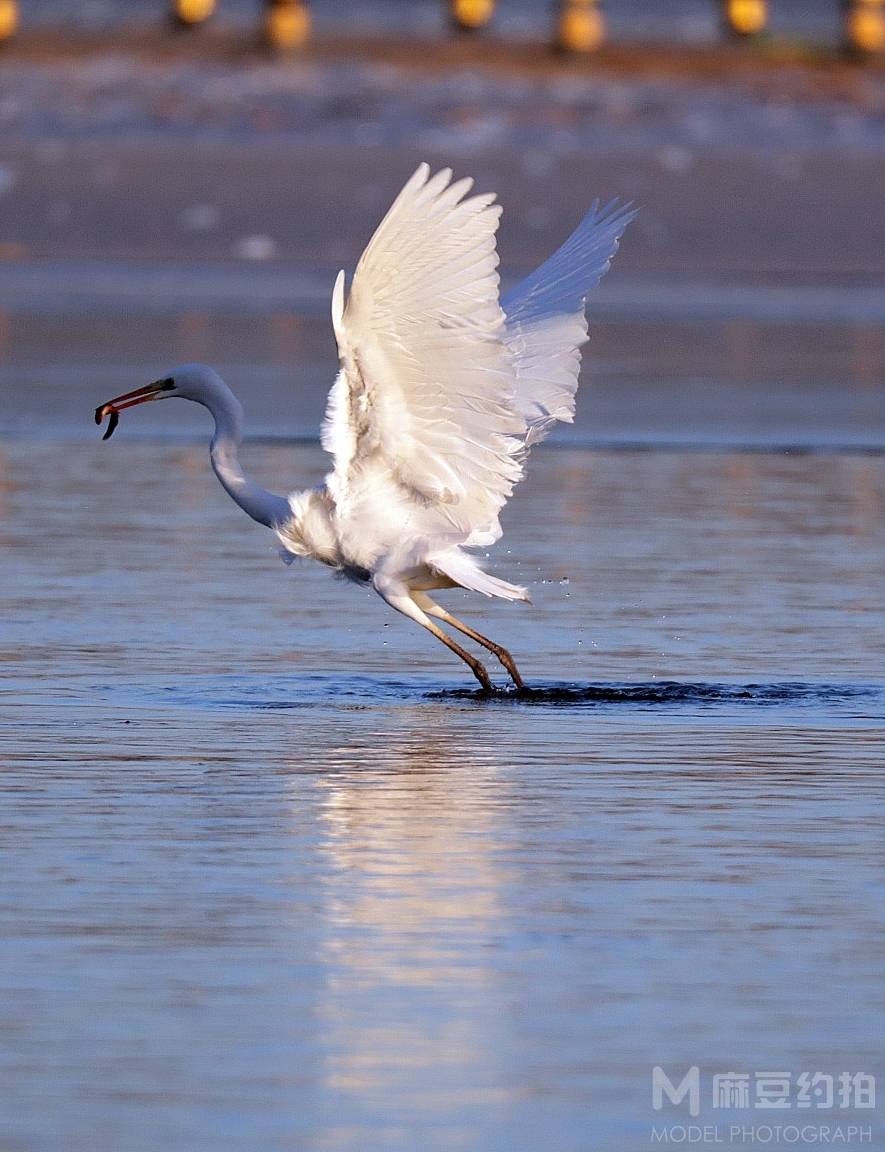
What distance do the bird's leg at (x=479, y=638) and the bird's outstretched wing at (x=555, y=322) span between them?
2.62 feet

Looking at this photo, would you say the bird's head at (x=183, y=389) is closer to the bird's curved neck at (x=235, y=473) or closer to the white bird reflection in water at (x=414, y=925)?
the bird's curved neck at (x=235, y=473)

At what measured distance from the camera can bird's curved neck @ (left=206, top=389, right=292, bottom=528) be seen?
11.2 m

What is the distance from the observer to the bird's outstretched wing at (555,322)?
39.8 feet

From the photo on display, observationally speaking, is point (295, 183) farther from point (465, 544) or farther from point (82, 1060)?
point (82, 1060)

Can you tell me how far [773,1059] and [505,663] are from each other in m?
4.78

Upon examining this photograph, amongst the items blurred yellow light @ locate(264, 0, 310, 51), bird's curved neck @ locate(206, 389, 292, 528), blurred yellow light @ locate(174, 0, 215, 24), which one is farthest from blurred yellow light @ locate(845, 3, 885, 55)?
bird's curved neck @ locate(206, 389, 292, 528)

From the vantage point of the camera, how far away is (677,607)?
12414 millimetres

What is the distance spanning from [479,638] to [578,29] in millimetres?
36307

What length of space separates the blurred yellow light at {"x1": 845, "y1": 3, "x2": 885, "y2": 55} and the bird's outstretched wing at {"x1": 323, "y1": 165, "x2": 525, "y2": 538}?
116 feet

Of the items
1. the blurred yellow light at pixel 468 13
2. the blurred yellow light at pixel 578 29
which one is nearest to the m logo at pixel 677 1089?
the blurred yellow light at pixel 578 29

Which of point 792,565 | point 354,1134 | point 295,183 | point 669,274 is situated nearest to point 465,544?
point 792,565

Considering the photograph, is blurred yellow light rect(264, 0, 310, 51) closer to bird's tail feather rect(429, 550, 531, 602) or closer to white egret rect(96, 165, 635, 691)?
white egret rect(96, 165, 635, 691)

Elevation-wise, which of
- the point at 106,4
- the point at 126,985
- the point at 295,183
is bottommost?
the point at 106,4

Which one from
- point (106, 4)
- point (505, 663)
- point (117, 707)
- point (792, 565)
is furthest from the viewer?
point (106, 4)
